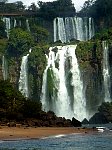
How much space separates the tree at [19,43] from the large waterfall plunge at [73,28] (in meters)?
11.5

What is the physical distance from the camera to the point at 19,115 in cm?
5797

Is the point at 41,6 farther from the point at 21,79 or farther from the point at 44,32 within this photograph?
the point at 21,79

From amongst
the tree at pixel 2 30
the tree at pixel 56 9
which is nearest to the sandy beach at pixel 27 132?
the tree at pixel 2 30

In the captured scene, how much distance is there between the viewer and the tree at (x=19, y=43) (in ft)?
367

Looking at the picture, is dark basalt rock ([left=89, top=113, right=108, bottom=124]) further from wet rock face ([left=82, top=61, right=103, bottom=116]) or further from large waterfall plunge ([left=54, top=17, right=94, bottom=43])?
large waterfall plunge ([left=54, top=17, right=94, bottom=43])

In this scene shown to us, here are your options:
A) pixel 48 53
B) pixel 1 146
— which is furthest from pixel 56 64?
pixel 1 146

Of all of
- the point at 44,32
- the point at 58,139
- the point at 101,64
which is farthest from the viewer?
the point at 44,32

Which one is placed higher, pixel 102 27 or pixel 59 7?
pixel 59 7

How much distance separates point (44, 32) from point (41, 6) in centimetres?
1914

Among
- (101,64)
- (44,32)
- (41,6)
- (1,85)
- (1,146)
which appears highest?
(41,6)

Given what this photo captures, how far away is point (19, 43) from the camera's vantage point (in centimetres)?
11312

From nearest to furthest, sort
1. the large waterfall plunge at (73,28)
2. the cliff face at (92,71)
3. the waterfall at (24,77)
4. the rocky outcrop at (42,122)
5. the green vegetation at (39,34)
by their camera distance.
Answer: the rocky outcrop at (42,122) → the cliff face at (92,71) → the waterfall at (24,77) → the green vegetation at (39,34) → the large waterfall plunge at (73,28)

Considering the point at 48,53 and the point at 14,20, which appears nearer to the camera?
the point at 48,53

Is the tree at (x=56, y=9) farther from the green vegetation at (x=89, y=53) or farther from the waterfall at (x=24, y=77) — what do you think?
the waterfall at (x=24, y=77)
